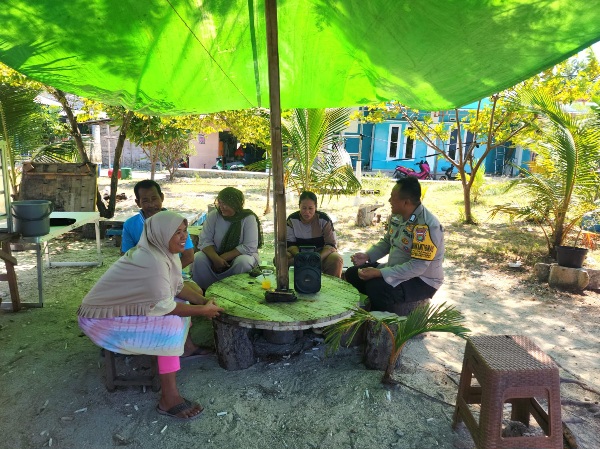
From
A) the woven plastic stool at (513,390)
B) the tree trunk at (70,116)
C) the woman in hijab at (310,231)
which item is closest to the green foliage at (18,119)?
the tree trunk at (70,116)

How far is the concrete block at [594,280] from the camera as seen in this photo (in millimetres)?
5340

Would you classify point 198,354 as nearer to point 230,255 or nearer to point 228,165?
point 230,255

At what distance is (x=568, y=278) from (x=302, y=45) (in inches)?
176

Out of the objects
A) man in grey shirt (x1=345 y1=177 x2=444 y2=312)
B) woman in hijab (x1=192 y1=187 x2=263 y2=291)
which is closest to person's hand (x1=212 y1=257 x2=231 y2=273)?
woman in hijab (x1=192 y1=187 x2=263 y2=291)

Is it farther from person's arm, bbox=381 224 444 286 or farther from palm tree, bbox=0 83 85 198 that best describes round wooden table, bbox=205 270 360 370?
palm tree, bbox=0 83 85 198

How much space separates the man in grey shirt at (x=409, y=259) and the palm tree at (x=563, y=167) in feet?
11.1

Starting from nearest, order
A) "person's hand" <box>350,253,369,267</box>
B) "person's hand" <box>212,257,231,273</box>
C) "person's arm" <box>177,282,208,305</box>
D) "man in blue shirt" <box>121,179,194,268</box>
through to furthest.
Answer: "person's arm" <box>177,282,208,305</box>, "man in blue shirt" <box>121,179,194,268</box>, "person's hand" <box>350,253,369,267</box>, "person's hand" <box>212,257,231,273</box>

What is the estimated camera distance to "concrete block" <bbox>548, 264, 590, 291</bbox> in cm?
526

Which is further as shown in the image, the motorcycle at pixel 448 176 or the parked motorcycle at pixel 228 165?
the parked motorcycle at pixel 228 165

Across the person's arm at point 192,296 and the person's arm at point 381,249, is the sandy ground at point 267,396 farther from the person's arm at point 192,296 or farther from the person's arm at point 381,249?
the person's arm at point 381,249

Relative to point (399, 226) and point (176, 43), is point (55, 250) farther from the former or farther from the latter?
point (399, 226)

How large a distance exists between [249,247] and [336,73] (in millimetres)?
1835

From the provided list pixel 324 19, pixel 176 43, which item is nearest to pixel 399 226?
pixel 324 19

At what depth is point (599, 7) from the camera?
219 centimetres
